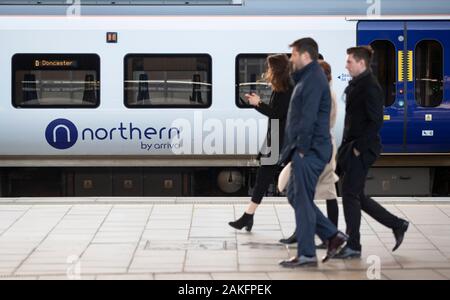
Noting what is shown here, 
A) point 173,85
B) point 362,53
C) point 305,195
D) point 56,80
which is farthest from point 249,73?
point 305,195

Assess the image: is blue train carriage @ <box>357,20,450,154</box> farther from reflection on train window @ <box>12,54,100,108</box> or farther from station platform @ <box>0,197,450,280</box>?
reflection on train window @ <box>12,54,100,108</box>

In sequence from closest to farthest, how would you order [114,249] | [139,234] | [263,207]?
[114,249], [139,234], [263,207]

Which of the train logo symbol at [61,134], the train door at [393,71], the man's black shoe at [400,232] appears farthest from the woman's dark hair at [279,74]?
the train logo symbol at [61,134]

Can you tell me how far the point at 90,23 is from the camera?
12789 mm

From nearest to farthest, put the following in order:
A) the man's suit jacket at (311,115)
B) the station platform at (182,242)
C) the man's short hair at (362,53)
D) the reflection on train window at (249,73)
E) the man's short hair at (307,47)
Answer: the man's suit jacket at (311,115) < the station platform at (182,242) < the man's short hair at (307,47) < the man's short hair at (362,53) < the reflection on train window at (249,73)

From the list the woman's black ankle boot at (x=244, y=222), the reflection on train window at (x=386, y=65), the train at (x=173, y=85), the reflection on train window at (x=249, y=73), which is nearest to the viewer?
the woman's black ankle boot at (x=244, y=222)

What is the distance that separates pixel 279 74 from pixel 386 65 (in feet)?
14.8

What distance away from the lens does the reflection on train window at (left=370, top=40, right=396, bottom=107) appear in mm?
13023

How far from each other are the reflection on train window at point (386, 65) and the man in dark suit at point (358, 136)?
16.6 feet

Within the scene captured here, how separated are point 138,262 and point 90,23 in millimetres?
5628

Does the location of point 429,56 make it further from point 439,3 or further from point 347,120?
point 347,120

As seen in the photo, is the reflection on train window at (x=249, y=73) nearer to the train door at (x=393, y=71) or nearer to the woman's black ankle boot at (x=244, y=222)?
the train door at (x=393, y=71)

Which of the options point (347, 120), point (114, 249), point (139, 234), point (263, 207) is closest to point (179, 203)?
point (263, 207)

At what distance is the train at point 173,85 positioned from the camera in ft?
42.0
